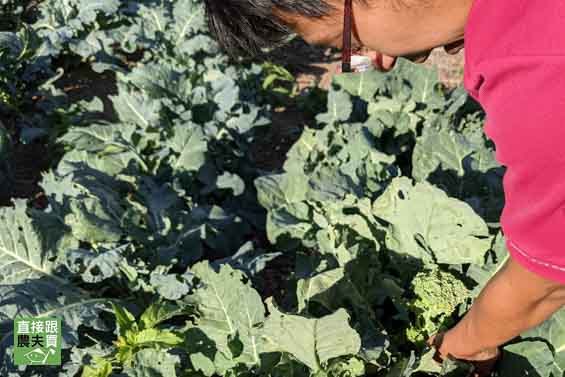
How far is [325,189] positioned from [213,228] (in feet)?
2.06

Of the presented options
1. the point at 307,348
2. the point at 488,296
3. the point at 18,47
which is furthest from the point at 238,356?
the point at 18,47

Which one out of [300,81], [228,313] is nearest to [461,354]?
[228,313]

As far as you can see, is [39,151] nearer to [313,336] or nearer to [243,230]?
[243,230]

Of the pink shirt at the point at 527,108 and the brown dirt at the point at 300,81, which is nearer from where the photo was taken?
the pink shirt at the point at 527,108

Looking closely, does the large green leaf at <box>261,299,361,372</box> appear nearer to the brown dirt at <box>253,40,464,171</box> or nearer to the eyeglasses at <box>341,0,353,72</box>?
the eyeglasses at <box>341,0,353,72</box>

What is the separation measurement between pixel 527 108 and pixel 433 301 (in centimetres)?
120

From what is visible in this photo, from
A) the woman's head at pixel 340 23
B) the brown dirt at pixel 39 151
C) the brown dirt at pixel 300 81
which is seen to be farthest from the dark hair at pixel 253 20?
the brown dirt at pixel 39 151

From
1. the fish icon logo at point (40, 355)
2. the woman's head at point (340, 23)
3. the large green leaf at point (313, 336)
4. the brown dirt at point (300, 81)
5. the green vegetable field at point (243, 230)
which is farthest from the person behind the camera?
the brown dirt at point (300, 81)

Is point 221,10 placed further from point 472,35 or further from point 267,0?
point 472,35

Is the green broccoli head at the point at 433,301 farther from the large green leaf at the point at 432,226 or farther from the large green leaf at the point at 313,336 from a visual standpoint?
the large green leaf at the point at 313,336

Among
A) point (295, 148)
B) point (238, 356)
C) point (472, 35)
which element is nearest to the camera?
point (472, 35)

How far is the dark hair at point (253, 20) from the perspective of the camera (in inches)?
61.3

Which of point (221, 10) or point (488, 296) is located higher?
point (221, 10)

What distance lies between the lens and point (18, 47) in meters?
4.67
